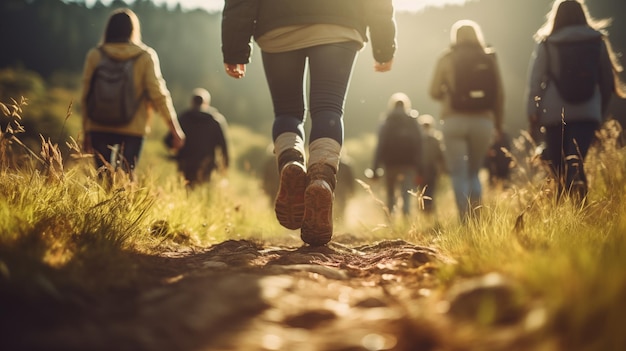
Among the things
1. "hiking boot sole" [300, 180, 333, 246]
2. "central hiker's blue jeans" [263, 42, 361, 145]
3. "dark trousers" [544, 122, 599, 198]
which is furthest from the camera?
"dark trousers" [544, 122, 599, 198]

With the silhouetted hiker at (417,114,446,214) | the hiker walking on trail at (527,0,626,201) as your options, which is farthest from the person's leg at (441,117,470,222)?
the silhouetted hiker at (417,114,446,214)

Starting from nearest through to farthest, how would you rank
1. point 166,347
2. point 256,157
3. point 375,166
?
point 166,347
point 375,166
point 256,157

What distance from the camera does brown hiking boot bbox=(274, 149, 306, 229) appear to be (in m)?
2.92

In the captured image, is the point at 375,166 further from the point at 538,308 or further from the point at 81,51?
the point at 81,51

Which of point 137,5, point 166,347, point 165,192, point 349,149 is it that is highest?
point 137,5

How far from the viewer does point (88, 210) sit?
95.9 inches

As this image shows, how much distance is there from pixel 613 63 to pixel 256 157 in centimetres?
2857

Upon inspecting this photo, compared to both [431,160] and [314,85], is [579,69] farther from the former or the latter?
[431,160]

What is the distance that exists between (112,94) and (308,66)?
1927mm

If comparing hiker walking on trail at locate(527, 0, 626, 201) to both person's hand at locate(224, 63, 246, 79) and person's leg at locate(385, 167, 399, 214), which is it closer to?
person's hand at locate(224, 63, 246, 79)

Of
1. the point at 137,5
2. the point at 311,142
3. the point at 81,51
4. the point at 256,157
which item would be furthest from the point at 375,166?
the point at 137,5

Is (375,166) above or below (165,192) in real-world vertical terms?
below

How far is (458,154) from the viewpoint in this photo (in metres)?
5.17

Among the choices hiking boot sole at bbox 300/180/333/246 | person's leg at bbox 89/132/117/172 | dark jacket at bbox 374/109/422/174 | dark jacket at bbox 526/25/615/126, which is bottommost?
dark jacket at bbox 374/109/422/174
